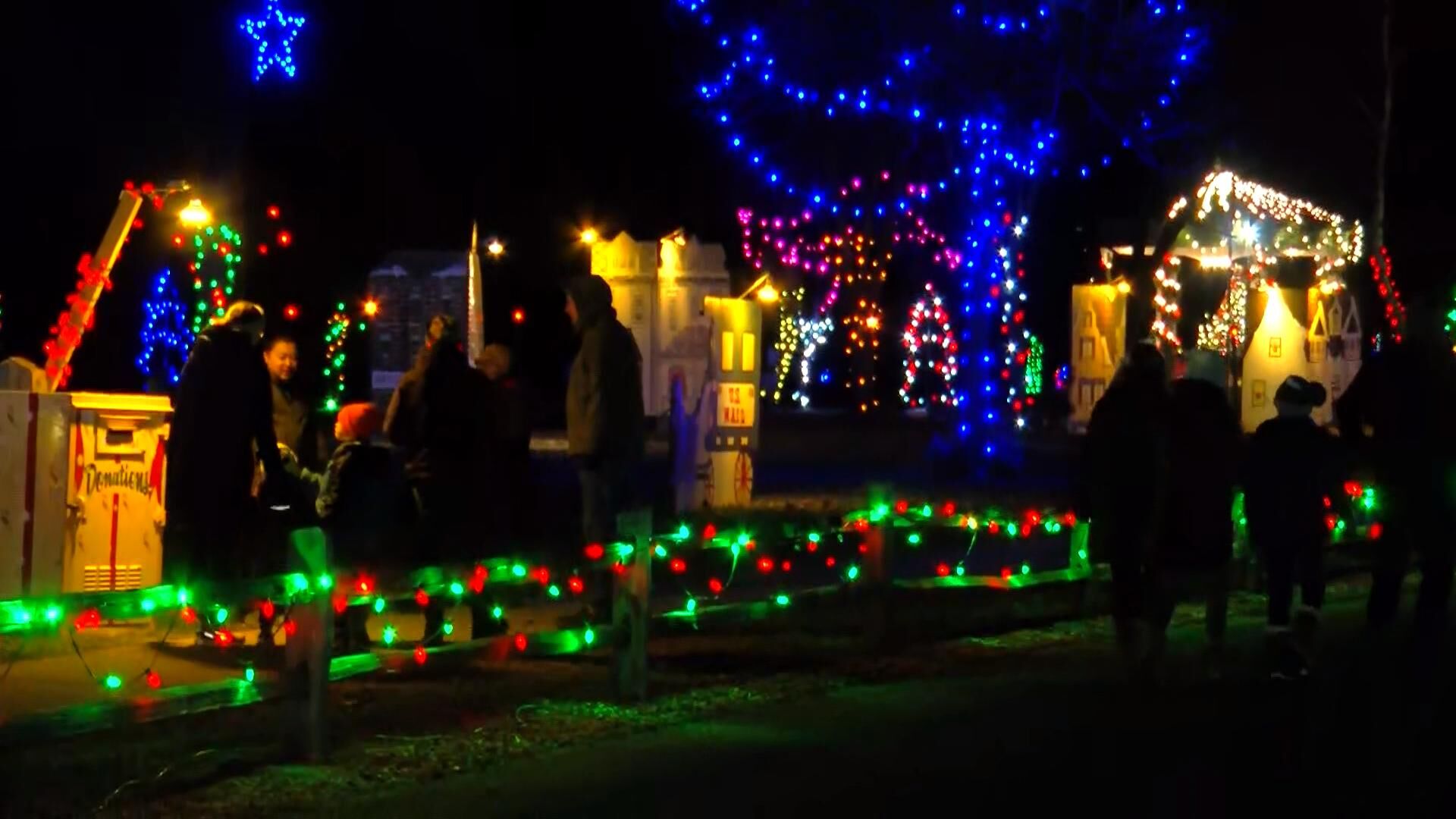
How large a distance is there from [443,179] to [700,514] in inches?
1204

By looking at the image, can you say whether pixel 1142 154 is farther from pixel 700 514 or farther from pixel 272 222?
pixel 272 222

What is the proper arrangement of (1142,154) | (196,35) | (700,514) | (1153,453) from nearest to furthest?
(1153,453) → (700,514) → (1142,154) → (196,35)

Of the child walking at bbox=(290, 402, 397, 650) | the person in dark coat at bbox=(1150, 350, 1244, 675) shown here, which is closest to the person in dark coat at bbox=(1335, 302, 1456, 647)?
the person in dark coat at bbox=(1150, 350, 1244, 675)

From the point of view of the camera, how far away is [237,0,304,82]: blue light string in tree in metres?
17.6

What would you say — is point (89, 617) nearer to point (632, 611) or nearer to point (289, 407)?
point (632, 611)

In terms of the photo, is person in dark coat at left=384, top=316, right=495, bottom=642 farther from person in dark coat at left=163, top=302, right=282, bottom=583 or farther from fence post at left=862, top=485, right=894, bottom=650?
fence post at left=862, top=485, right=894, bottom=650

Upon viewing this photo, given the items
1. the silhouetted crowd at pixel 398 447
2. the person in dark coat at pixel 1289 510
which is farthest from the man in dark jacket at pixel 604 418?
the person in dark coat at pixel 1289 510

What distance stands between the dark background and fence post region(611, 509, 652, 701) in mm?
8672

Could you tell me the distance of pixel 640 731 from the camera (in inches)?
374

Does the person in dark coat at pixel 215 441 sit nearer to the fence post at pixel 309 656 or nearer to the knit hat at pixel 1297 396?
the fence post at pixel 309 656

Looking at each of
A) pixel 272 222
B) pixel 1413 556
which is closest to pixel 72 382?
pixel 272 222

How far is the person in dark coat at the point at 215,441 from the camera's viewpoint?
32.4ft

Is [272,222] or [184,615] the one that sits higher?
[272,222]

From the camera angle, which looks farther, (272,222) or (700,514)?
(272,222)
